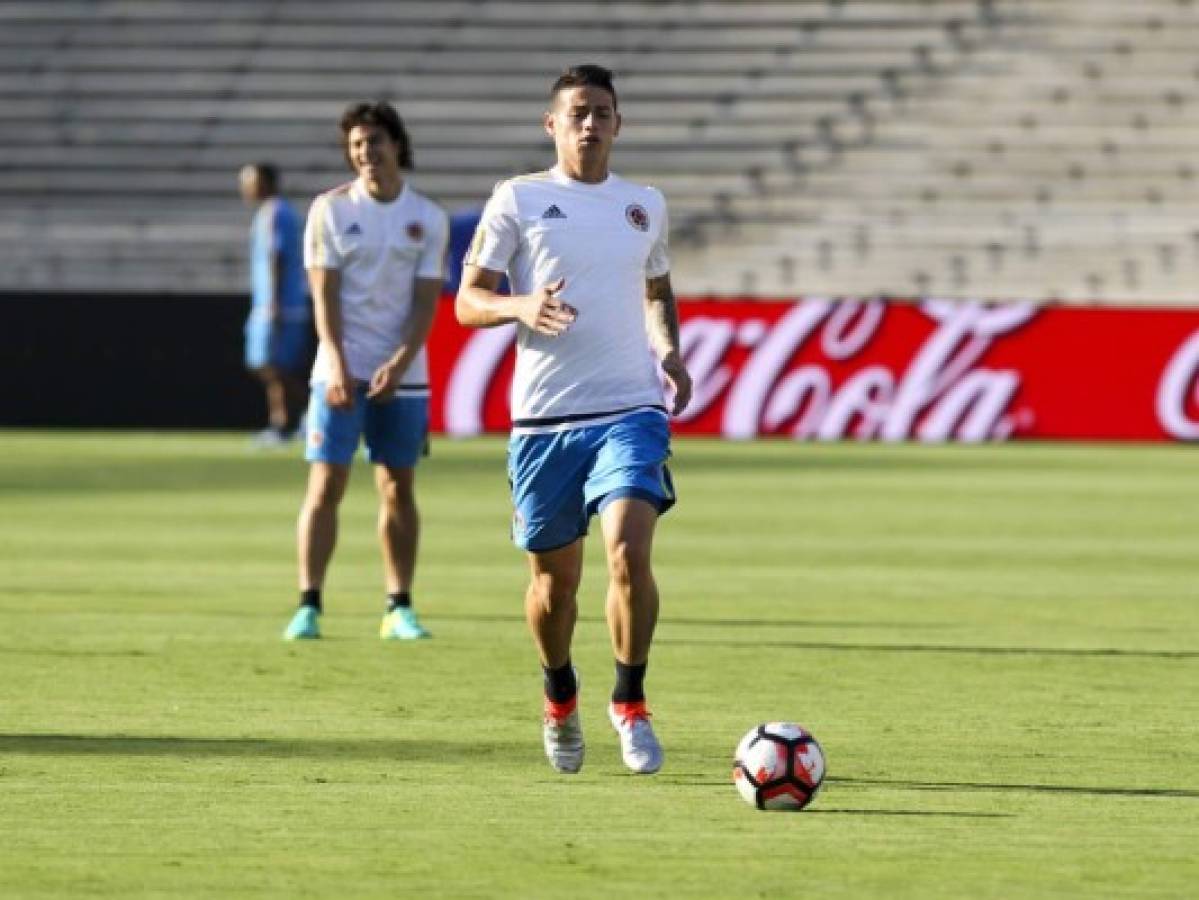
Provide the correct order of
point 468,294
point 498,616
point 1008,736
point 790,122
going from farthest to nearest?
point 790,122 → point 498,616 → point 1008,736 → point 468,294

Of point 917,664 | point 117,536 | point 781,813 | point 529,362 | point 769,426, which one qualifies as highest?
point 529,362

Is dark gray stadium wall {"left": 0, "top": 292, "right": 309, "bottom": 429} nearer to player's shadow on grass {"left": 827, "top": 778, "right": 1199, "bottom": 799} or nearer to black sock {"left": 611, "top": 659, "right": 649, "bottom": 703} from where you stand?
black sock {"left": 611, "top": 659, "right": 649, "bottom": 703}

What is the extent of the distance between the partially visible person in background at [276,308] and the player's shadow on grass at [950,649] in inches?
499

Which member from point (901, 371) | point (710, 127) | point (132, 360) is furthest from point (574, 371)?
point (710, 127)

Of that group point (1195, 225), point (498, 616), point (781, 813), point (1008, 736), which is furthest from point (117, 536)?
point (1195, 225)

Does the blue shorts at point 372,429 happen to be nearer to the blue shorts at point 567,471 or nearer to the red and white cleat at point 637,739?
the blue shorts at point 567,471

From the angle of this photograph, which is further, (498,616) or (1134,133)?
(1134,133)

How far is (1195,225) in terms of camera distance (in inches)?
1267

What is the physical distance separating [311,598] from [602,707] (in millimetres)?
2455

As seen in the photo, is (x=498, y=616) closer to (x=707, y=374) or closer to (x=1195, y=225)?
(x=707, y=374)

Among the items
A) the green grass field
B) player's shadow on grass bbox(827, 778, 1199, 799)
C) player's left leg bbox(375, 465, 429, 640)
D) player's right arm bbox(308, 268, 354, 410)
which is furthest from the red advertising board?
player's shadow on grass bbox(827, 778, 1199, 799)

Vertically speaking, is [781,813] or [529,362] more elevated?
[529,362]

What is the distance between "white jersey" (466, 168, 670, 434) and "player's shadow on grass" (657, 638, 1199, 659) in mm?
3492

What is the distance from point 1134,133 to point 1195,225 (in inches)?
65.6
